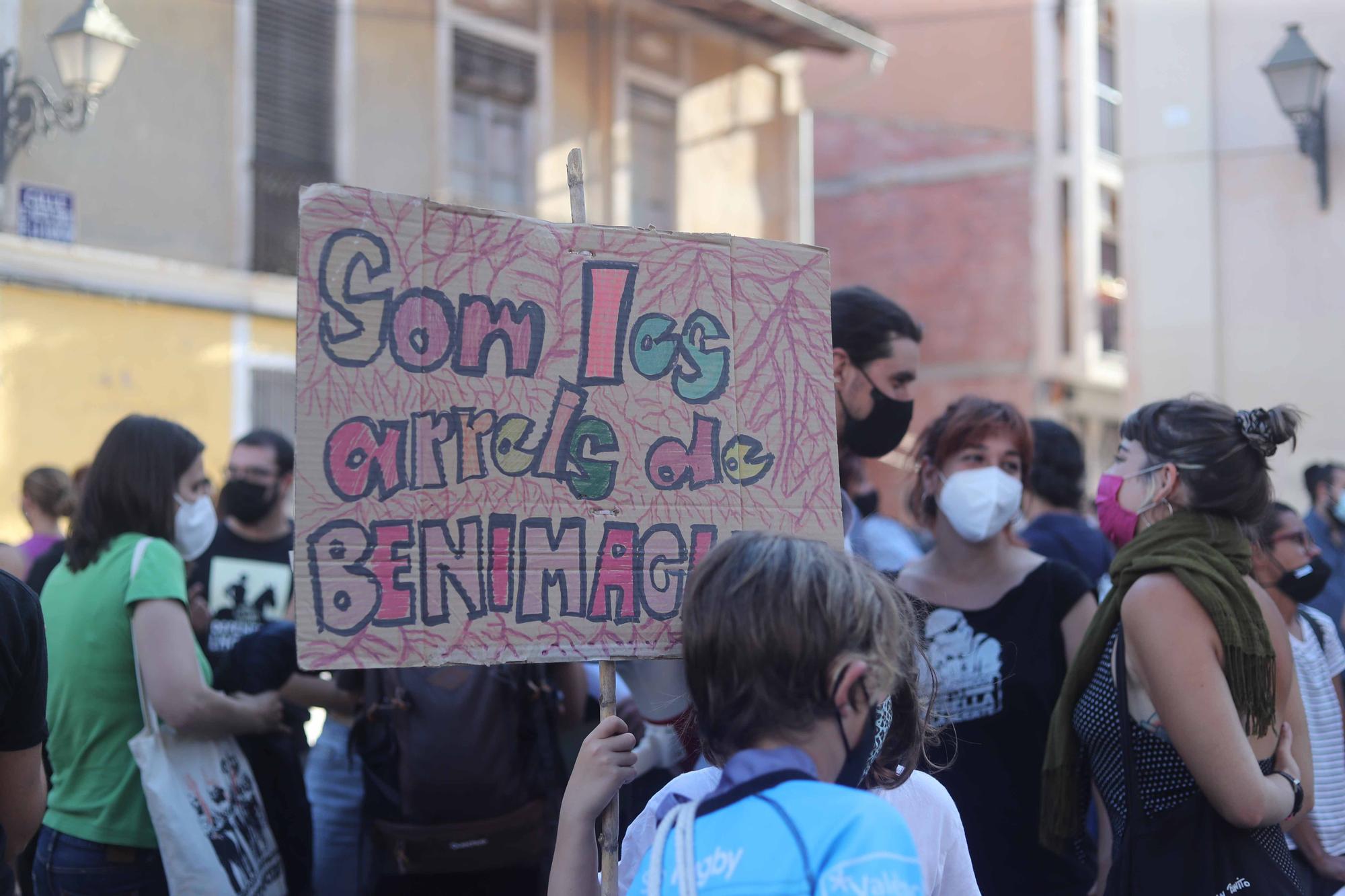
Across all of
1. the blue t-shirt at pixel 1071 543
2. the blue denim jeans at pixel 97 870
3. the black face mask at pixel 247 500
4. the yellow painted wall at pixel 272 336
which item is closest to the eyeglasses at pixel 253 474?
the black face mask at pixel 247 500

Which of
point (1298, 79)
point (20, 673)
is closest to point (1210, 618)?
point (20, 673)

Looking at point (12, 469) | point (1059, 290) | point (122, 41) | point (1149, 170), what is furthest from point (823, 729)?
point (1059, 290)

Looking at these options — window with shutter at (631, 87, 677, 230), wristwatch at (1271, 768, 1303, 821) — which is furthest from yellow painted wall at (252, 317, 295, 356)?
wristwatch at (1271, 768, 1303, 821)

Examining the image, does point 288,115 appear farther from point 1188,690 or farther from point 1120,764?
point 1188,690

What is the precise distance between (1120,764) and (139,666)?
2169mm

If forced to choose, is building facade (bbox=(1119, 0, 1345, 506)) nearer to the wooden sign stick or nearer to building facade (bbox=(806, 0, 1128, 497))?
building facade (bbox=(806, 0, 1128, 497))

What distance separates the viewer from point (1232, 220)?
1111cm

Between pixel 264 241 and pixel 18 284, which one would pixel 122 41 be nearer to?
pixel 18 284

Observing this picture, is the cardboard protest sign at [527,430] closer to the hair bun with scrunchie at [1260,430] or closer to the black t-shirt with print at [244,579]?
the hair bun with scrunchie at [1260,430]

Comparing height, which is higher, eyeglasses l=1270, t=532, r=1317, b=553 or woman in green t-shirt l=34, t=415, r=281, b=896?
eyeglasses l=1270, t=532, r=1317, b=553

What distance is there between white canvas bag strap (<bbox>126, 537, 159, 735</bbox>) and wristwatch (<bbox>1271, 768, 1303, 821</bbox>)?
242 cm

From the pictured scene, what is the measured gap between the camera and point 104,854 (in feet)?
10.3

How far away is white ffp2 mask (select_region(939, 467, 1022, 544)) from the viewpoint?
3416 mm

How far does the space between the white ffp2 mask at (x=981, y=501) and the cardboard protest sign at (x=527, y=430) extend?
110 centimetres
